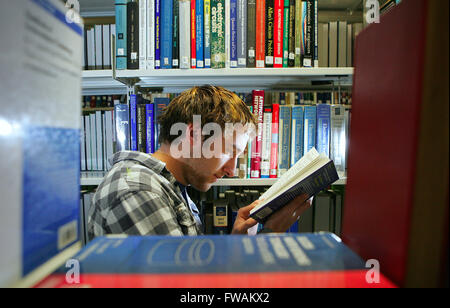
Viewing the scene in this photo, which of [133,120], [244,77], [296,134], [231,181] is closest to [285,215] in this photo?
[231,181]

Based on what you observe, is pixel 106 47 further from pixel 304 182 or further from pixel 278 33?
pixel 304 182

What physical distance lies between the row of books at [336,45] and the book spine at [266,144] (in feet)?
1.24

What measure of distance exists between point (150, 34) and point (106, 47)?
233mm

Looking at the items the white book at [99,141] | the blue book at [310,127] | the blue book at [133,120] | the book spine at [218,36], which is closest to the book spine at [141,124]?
the blue book at [133,120]

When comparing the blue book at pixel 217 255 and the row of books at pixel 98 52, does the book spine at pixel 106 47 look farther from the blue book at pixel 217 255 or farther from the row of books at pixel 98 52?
the blue book at pixel 217 255

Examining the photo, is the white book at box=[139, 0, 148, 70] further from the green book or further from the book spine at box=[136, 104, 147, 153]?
the green book

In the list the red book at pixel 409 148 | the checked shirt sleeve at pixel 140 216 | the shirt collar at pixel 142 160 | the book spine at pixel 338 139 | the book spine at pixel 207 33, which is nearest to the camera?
the red book at pixel 409 148

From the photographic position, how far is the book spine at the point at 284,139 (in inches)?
45.2

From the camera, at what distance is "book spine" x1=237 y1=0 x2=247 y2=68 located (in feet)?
3.51

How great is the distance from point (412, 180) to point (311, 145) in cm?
98

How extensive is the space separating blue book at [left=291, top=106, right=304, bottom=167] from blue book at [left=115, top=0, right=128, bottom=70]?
0.75 metres

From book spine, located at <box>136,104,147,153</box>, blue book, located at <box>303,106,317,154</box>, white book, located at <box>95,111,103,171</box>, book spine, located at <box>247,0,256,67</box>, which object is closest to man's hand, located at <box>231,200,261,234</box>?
blue book, located at <box>303,106,317,154</box>

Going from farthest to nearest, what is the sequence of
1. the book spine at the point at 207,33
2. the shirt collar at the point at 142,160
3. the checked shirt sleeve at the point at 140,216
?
1. the book spine at the point at 207,33
2. the shirt collar at the point at 142,160
3. the checked shirt sleeve at the point at 140,216

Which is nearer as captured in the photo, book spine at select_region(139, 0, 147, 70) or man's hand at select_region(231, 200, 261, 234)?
man's hand at select_region(231, 200, 261, 234)
